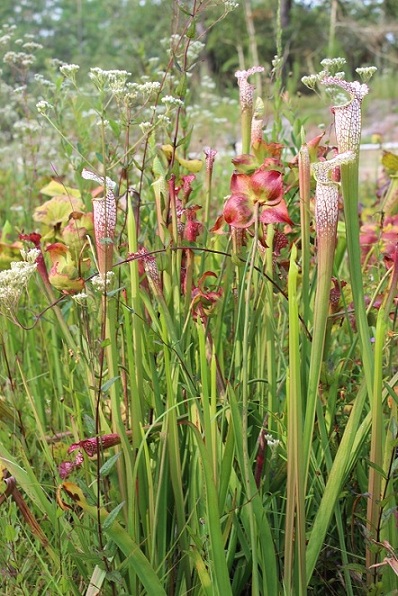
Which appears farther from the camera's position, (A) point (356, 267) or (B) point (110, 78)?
(B) point (110, 78)

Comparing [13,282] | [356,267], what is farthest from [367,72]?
[13,282]

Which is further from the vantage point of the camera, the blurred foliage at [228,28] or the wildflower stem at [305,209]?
the blurred foliage at [228,28]

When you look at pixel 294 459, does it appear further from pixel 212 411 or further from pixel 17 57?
pixel 17 57

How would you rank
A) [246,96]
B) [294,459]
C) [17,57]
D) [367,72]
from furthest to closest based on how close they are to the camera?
[17,57], [246,96], [367,72], [294,459]

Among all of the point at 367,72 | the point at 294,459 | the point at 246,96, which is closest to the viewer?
the point at 294,459

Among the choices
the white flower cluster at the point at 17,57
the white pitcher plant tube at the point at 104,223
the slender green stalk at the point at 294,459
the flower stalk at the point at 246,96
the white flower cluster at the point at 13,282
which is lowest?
the slender green stalk at the point at 294,459

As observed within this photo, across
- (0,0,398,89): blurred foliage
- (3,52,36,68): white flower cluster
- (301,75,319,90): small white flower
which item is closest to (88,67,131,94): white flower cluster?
(301,75,319,90): small white flower

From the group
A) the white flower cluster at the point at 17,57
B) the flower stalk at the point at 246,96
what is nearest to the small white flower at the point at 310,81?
the flower stalk at the point at 246,96

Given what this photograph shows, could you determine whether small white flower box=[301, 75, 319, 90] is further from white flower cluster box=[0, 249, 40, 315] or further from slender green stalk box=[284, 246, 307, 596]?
white flower cluster box=[0, 249, 40, 315]

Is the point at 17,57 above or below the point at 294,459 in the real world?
above

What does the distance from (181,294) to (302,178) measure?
0.29 m

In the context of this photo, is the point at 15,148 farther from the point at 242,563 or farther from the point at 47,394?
the point at 242,563

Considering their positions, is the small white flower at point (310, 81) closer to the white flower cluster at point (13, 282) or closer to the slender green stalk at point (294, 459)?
the slender green stalk at point (294, 459)

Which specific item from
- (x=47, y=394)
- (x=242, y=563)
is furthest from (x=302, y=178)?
(x=47, y=394)
